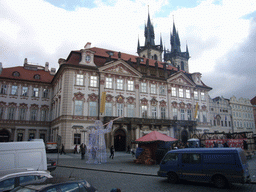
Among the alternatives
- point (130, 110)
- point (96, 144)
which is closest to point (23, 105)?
point (130, 110)

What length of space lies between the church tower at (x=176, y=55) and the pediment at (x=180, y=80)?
40017mm

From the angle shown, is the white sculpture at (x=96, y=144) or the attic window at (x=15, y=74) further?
the attic window at (x=15, y=74)

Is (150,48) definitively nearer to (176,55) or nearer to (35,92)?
(176,55)

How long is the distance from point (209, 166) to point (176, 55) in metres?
81.0

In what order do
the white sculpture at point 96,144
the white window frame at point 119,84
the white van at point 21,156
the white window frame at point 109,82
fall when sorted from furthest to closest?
the white window frame at point 119,84 → the white window frame at point 109,82 → the white sculpture at point 96,144 → the white van at point 21,156

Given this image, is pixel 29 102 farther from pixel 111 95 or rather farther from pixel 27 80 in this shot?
pixel 111 95

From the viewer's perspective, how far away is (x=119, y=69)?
128 ft

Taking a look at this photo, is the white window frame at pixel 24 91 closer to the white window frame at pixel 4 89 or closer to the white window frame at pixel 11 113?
the white window frame at pixel 4 89

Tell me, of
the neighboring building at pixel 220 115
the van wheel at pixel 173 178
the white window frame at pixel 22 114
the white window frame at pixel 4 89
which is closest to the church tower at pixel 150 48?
the neighboring building at pixel 220 115

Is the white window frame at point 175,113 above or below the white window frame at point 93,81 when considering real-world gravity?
below

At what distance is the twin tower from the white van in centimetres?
6989

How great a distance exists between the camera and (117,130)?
120ft

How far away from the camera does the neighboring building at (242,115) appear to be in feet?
197

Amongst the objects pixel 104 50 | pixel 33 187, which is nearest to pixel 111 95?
pixel 104 50
